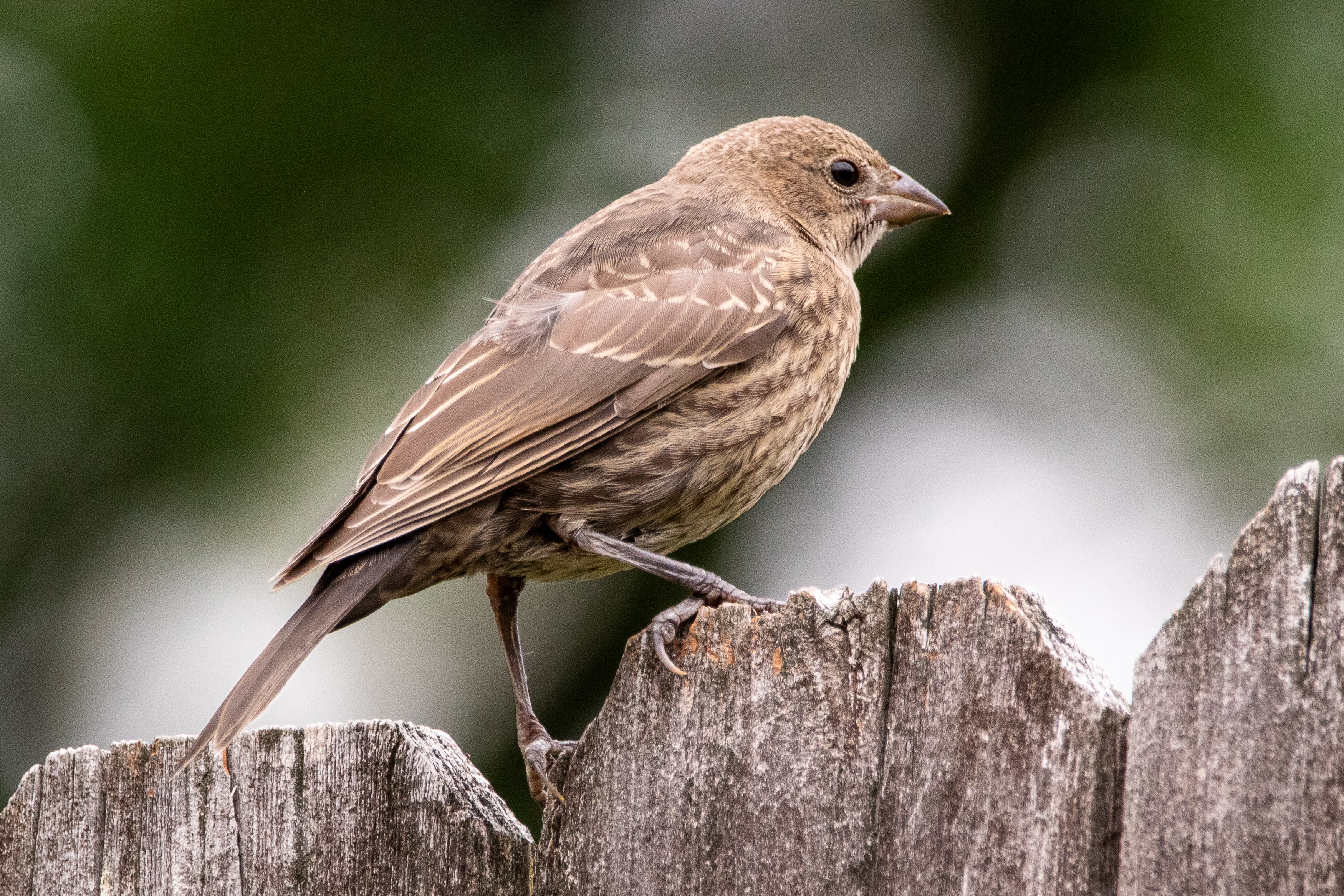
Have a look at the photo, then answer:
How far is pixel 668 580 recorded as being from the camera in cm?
307

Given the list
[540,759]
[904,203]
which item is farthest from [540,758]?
[904,203]

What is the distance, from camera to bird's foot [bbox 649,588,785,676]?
2.10m

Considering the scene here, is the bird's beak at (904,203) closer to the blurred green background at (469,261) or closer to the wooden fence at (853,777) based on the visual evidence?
the blurred green background at (469,261)

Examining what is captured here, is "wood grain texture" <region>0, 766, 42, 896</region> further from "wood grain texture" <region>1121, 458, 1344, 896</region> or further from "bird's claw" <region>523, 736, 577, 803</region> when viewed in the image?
"wood grain texture" <region>1121, 458, 1344, 896</region>

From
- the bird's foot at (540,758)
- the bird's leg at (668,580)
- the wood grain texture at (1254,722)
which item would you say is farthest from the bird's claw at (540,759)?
the wood grain texture at (1254,722)

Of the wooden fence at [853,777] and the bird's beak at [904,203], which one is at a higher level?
the bird's beak at [904,203]

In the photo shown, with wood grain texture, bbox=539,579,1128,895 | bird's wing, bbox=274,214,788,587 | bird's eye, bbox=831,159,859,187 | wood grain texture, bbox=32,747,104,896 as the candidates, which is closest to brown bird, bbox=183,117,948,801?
bird's wing, bbox=274,214,788,587

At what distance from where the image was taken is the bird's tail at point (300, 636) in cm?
231

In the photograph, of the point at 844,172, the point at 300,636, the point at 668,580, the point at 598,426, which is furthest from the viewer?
the point at 844,172

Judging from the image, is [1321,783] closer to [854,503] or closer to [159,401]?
[854,503]

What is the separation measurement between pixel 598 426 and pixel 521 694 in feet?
2.20

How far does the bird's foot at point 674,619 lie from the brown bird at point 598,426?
0.20 m

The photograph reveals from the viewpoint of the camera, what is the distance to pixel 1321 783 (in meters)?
1.52

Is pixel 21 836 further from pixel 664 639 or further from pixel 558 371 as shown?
pixel 558 371
